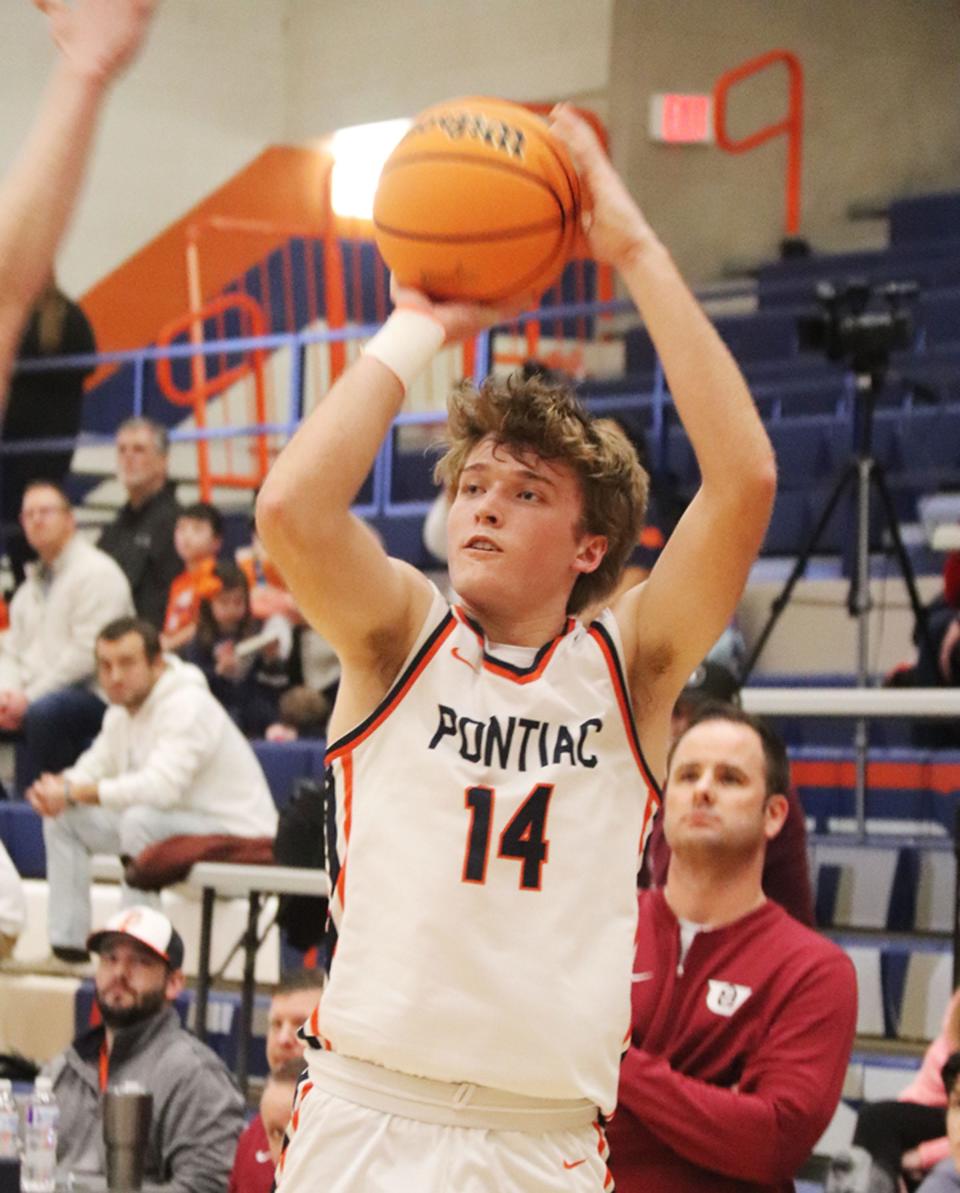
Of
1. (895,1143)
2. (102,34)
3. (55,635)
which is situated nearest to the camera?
(102,34)

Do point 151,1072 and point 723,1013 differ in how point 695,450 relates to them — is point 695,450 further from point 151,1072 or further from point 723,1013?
point 151,1072

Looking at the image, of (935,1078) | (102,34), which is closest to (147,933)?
(935,1078)

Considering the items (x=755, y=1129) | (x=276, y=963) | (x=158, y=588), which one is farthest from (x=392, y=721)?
(x=158, y=588)

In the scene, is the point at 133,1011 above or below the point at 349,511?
below

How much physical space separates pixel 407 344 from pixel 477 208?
229 mm

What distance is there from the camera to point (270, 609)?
28.2 ft

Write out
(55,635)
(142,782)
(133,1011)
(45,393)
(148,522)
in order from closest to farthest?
(133,1011), (142,782), (55,635), (148,522), (45,393)

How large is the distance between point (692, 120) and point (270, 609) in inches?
216

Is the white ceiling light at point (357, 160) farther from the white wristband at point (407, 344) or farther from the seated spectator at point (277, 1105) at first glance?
the white wristband at point (407, 344)

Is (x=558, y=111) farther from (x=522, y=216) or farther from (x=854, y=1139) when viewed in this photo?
(x=854, y=1139)

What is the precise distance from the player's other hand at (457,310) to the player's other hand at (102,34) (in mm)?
650

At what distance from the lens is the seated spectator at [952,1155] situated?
3811 mm

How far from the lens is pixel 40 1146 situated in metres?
4.89

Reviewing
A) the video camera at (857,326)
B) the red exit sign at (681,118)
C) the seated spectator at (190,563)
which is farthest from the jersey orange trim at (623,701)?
the red exit sign at (681,118)
